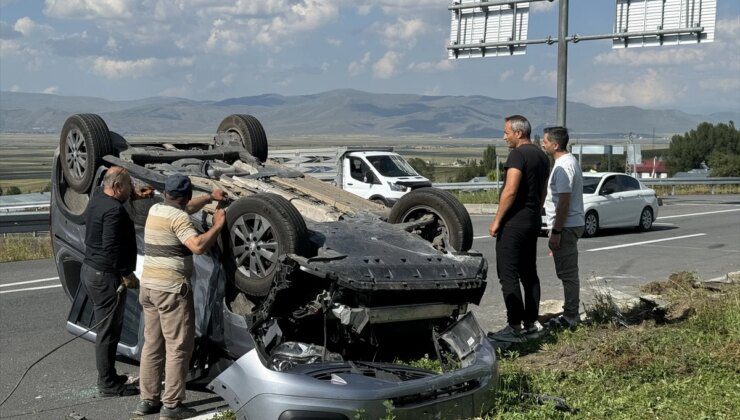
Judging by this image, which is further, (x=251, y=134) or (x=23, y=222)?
(x=23, y=222)

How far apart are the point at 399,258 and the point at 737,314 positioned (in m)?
3.34

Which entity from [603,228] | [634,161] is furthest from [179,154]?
[634,161]

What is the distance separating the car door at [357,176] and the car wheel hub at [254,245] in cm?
1846

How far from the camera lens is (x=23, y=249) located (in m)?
16.3

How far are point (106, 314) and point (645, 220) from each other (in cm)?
1620

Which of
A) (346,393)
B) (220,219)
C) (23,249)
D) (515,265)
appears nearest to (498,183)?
(23,249)

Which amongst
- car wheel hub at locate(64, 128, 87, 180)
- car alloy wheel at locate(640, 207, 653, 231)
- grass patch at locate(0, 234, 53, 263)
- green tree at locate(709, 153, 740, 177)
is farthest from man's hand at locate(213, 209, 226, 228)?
green tree at locate(709, 153, 740, 177)

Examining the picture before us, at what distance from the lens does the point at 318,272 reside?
6.13m

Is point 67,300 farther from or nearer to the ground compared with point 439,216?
nearer to the ground

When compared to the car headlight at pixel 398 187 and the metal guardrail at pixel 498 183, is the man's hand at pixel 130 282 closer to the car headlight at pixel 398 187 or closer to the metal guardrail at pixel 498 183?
the car headlight at pixel 398 187

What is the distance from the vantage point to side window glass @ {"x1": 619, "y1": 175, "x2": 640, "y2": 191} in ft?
69.5

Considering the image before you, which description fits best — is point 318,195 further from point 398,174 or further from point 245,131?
point 398,174

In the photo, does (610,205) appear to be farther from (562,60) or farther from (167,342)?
(167,342)

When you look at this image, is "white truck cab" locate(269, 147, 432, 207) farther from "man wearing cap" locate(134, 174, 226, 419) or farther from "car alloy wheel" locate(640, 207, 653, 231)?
"man wearing cap" locate(134, 174, 226, 419)
